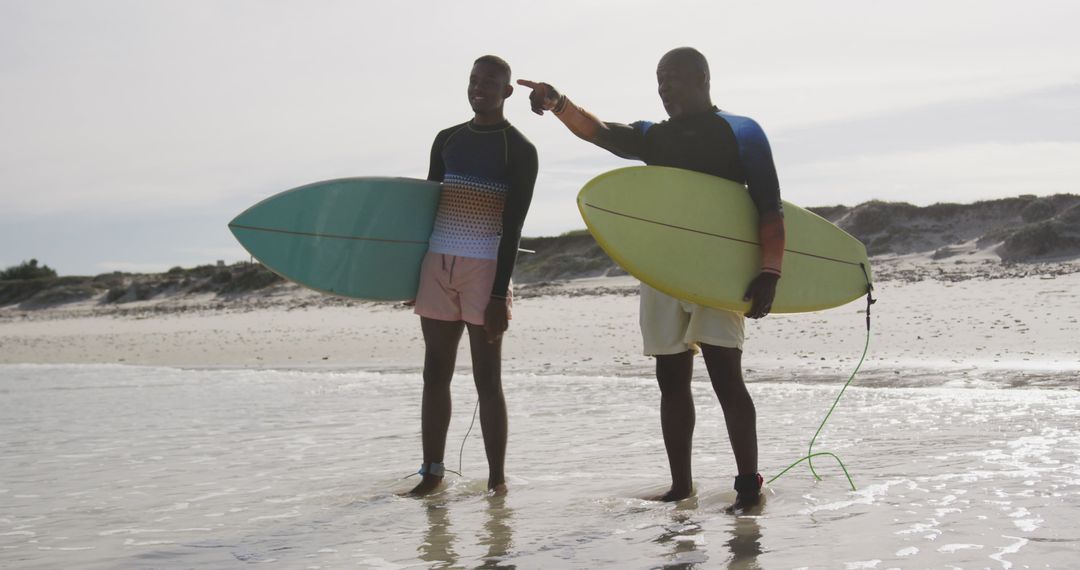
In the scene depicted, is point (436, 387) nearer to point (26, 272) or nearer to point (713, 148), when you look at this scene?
point (713, 148)

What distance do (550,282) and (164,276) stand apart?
12.3 m

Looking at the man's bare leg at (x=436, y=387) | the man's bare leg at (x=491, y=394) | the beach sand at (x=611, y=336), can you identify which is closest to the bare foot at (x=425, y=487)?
the man's bare leg at (x=436, y=387)

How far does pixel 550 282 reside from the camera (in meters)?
19.0

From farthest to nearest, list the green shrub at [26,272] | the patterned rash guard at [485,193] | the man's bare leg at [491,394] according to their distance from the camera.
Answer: the green shrub at [26,272]
the man's bare leg at [491,394]
the patterned rash guard at [485,193]

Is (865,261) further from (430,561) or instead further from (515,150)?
(430,561)

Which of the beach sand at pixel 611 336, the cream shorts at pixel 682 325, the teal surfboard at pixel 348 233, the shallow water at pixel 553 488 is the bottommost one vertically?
the shallow water at pixel 553 488

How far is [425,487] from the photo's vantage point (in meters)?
4.19

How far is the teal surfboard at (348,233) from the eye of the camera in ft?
14.3

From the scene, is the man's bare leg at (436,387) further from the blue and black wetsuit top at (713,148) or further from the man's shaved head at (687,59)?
the man's shaved head at (687,59)

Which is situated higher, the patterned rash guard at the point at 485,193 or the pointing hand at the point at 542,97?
the pointing hand at the point at 542,97

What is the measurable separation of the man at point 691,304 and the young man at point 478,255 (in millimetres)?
232

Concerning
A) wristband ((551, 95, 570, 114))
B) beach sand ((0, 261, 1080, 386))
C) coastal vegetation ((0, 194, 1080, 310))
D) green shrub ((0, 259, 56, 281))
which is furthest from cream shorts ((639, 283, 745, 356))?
green shrub ((0, 259, 56, 281))

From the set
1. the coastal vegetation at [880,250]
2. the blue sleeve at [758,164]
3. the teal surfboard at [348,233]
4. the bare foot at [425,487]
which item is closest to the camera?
the blue sleeve at [758,164]

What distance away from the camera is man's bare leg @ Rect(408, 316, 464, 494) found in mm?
4117
